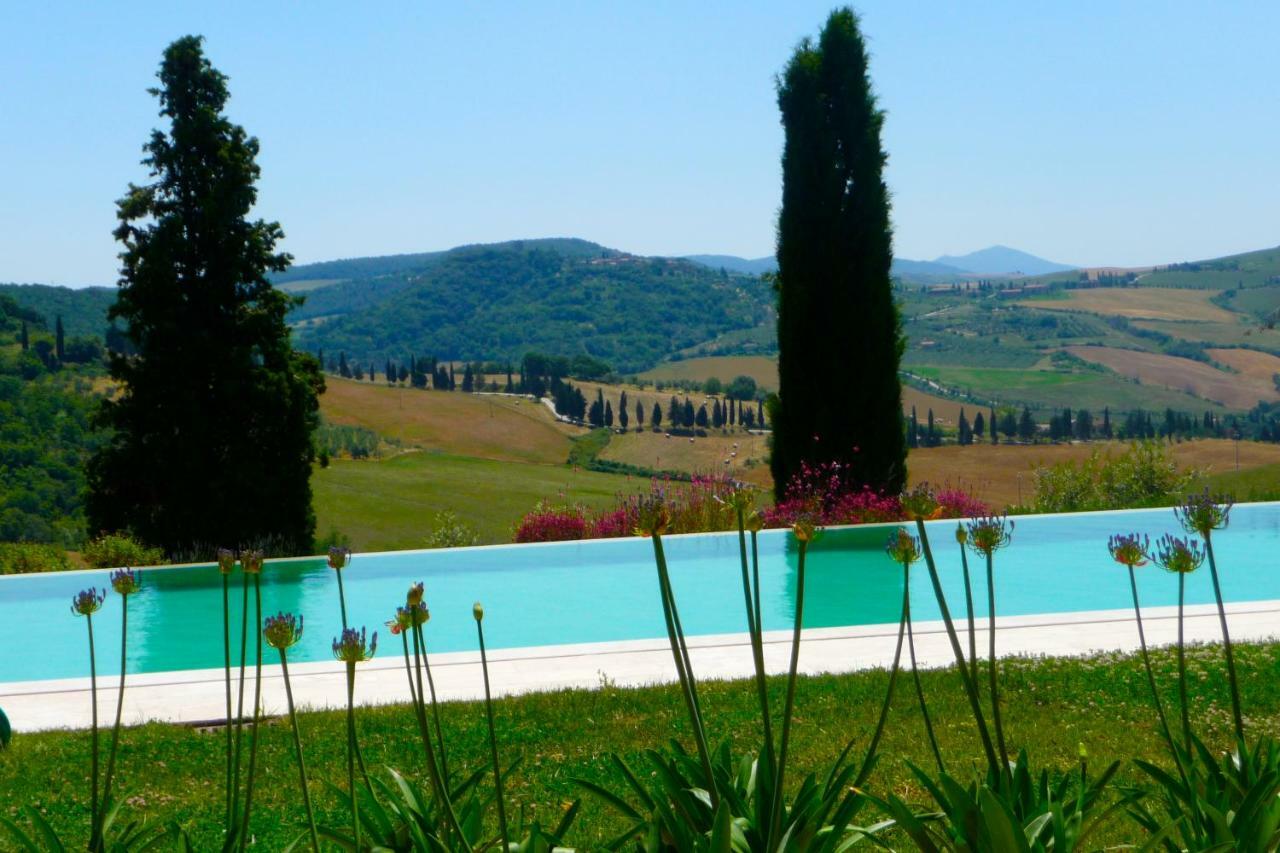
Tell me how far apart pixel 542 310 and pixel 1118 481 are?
91.1 m

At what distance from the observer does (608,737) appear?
14.0 ft

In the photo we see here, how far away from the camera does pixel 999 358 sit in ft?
265

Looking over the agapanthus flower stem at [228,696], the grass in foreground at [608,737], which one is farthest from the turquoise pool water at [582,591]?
the agapanthus flower stem at [228,696]

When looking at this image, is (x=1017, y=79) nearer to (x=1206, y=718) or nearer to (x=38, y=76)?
(x=38, y=76)

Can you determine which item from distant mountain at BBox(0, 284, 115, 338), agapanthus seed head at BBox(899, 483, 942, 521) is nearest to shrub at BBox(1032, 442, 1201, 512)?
agapanthus seed head at BBox(899, 483, 942, 521)

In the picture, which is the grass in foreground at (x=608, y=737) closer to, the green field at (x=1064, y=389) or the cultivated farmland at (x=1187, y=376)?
the green field at (x=1064, y=389)

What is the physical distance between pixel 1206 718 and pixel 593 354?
294 feet

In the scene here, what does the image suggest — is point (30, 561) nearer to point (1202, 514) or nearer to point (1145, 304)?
point (1202, 514)

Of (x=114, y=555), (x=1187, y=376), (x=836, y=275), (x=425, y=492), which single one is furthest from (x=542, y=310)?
(x=114, y=555)

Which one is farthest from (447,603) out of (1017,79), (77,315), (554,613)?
(77,315)

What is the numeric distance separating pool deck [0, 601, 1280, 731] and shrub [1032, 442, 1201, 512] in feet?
24.0

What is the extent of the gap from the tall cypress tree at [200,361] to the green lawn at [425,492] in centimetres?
1281

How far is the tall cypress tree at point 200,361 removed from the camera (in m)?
13.8

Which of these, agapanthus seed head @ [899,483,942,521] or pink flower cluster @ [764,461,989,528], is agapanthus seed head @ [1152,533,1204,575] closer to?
agapanthus seed head @ [899,483,942,521]
